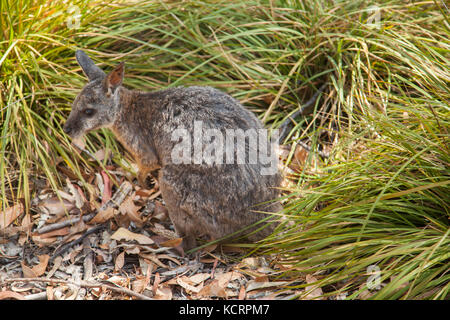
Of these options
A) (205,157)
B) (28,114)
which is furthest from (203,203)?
(28,114)

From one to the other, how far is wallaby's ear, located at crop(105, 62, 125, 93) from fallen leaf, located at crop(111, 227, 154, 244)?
1.31 m

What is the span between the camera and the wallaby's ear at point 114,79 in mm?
4312

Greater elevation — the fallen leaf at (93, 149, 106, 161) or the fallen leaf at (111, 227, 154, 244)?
the fallen leaf at (93, 149, 106, 161)

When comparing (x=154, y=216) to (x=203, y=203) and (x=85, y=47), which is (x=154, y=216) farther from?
(x=85, y=47)

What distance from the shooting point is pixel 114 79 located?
4391 mm

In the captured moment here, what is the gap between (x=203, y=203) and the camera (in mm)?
4133

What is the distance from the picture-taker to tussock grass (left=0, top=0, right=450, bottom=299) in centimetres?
372

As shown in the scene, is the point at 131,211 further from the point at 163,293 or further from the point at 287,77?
the point at 287,77

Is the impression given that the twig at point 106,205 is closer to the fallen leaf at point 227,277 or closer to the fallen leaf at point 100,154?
the fallen leaf at point 100,154

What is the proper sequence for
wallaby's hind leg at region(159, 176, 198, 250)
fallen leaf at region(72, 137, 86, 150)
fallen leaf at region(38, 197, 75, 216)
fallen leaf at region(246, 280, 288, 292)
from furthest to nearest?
1. fallen leaf at region(72, 137, 86, 150)
2. fallen leaf at region(38, 197, 75, 216)
3. wallaby's hind leg at region(159, 176, 198, 250)
4. fallen leaf at region(246, 280, 288, 292)

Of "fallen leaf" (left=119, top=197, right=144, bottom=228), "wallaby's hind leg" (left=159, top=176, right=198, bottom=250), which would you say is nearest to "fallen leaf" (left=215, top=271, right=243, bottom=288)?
"wallaby's hind leg" (left=159, top=176, right=198, bottom=250)

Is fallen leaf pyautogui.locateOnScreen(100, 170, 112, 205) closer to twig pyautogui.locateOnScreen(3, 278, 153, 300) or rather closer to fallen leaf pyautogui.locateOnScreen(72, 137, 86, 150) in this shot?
fallen leaf pyautogui.locateOnScreen(72, 137, 86, 150)

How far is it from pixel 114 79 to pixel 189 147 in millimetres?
939

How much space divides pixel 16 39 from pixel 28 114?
0.85 m
